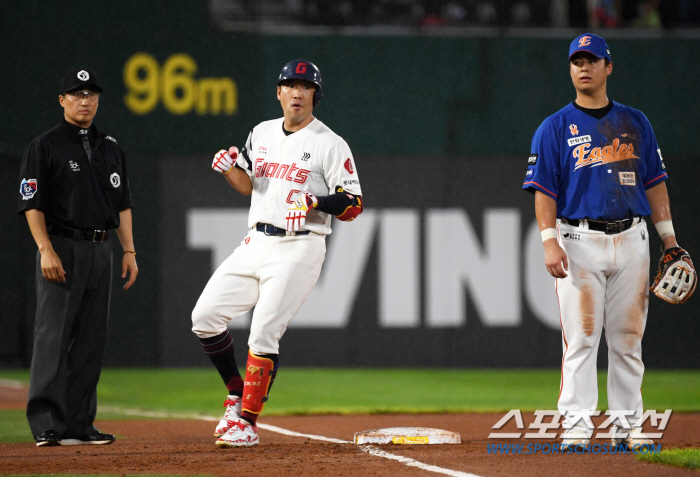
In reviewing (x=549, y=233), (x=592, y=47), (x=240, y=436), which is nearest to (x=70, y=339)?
(x=240, y=436)

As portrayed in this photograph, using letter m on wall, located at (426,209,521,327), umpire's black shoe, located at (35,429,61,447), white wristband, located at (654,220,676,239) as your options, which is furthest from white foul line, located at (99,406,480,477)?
letter m on wall, located at (426,209,521,327)

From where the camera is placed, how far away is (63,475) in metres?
4.29

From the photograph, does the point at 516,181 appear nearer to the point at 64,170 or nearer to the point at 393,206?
the point at 393,206

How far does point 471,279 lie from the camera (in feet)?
38.6

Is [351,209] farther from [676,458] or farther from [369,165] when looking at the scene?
[369,165]

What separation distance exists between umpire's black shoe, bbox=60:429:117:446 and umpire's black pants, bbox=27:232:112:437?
29mm

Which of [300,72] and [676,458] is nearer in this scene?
[676,458]

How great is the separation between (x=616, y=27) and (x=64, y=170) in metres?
9.43

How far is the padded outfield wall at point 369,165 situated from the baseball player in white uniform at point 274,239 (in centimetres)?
623

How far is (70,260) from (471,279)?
7.08 metres

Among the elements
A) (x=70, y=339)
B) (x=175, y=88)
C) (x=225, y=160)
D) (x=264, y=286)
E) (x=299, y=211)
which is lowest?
(x=70, y=339)

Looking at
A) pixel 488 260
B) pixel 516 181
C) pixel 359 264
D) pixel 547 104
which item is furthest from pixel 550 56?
pixel 359 264

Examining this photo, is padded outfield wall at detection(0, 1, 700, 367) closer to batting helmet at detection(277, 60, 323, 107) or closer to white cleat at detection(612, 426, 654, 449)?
batting helmet at detection(277, 60, 323, 107)

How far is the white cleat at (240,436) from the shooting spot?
5.21 m
